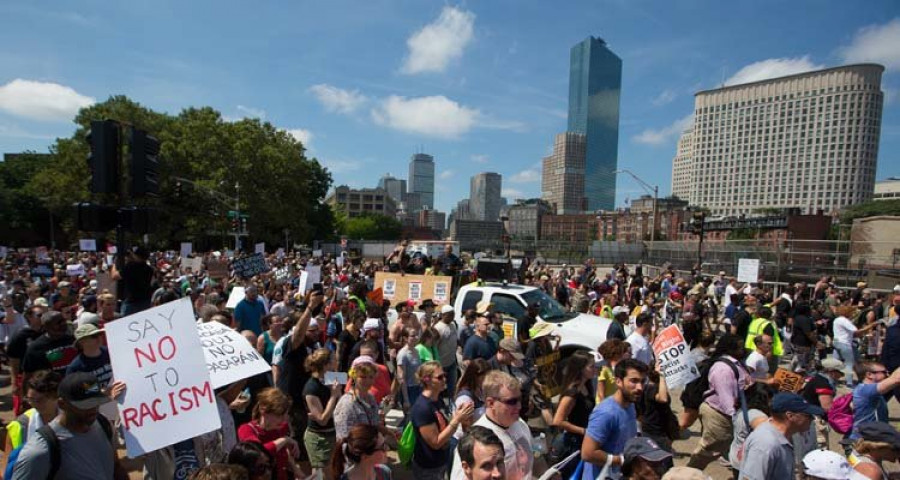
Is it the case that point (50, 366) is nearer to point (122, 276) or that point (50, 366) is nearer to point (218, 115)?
point (122, 276)

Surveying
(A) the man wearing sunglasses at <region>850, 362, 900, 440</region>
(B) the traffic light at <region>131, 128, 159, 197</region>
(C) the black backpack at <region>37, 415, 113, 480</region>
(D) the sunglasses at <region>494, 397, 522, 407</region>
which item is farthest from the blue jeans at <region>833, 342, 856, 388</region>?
(B) the traffic light at <region>131, 128, 159, 197</region>

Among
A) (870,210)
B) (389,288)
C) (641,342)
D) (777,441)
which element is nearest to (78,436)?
(777,441)

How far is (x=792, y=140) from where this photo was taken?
14400cm

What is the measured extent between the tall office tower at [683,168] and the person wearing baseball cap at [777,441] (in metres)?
181

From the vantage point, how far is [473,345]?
20.9ft

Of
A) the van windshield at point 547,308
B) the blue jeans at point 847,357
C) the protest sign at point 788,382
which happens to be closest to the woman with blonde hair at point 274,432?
the protest sign at point 788,382

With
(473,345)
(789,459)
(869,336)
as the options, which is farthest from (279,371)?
(869,336)

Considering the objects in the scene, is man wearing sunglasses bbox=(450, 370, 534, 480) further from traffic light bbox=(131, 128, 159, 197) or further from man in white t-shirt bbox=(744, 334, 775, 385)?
traffic light bbox=(131, 128, 159, 197)

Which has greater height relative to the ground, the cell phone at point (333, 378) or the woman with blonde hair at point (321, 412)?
the cell phone at point (333, 378)

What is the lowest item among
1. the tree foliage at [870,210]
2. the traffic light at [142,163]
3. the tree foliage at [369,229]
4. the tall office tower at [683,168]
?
the tree foliage at [369,229]

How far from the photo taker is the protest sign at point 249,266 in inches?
558

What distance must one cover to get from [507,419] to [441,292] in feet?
28.3

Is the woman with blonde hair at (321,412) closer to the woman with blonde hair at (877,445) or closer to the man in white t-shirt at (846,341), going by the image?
the woman with blonde hair at (877,445)

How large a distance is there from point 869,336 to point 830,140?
16443cm
